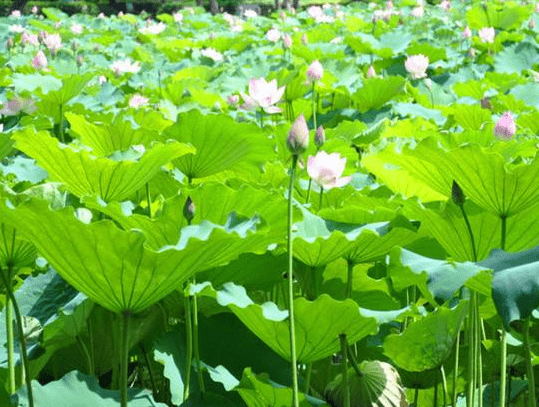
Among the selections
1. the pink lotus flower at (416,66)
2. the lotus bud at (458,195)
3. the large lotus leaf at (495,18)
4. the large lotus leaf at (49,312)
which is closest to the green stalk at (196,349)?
the large lotus leaf at (49,312)

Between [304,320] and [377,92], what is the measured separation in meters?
1.69

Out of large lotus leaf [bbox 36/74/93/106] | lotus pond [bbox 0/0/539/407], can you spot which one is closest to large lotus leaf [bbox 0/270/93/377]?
lotus pond [bbox 0/0/539/407]

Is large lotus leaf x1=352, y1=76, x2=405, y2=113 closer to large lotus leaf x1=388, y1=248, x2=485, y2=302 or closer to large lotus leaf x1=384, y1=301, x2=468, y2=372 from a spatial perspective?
large lotus leaf x1=384, y1=301, x2=468, y2=372

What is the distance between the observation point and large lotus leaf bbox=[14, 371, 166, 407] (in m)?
1.04

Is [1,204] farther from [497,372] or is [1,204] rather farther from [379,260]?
[497,372]

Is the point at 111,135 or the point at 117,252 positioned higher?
the point at 117,252

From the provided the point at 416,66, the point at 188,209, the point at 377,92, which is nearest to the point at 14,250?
the point at 188,209

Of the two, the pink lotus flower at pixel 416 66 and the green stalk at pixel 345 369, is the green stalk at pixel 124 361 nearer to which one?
the green stalk at pixel 345 369

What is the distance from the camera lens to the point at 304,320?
3.44 ft

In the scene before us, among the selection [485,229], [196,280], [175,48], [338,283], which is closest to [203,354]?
[196,280]

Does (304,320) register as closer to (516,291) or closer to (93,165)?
(516,291)

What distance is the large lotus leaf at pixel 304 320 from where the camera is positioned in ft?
3.29

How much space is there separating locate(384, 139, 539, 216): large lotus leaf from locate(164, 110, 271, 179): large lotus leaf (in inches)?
16.9

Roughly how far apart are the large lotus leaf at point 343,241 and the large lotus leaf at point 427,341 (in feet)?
0.38
